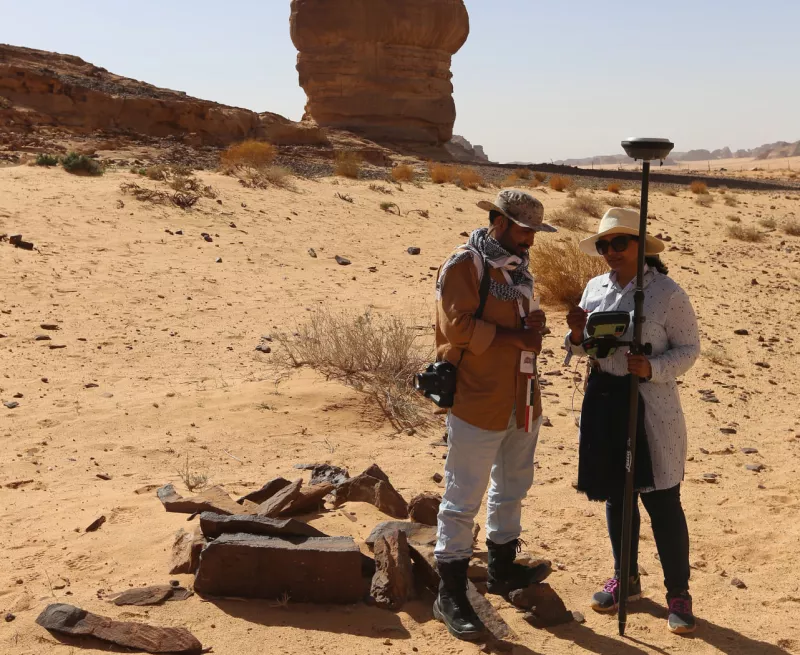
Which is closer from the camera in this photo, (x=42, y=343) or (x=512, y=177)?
(x=42, y=343)

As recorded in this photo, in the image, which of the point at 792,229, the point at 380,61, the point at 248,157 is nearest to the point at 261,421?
the point at 248,157

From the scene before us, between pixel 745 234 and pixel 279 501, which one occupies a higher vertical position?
pixel 745 234

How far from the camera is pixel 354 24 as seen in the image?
3120 centimetres

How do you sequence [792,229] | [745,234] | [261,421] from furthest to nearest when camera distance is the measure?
1. [792,229]
2. [745,234]
3. [261,421]

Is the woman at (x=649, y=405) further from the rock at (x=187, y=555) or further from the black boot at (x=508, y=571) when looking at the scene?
the rock at (x=187, y=555)

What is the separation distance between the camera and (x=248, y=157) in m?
18.7

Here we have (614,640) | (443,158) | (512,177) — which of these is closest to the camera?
(614,640)

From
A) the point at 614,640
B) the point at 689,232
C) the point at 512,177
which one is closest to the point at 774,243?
the point at 689,232

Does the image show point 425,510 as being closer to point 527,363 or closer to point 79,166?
point 527,363

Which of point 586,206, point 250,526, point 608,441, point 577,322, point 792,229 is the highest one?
point 586,206

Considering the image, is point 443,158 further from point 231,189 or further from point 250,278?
point 250,278

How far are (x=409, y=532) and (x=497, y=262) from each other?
1518 mm

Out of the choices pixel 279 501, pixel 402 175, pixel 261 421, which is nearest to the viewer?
pixel 279 501

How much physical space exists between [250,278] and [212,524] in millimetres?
7540
